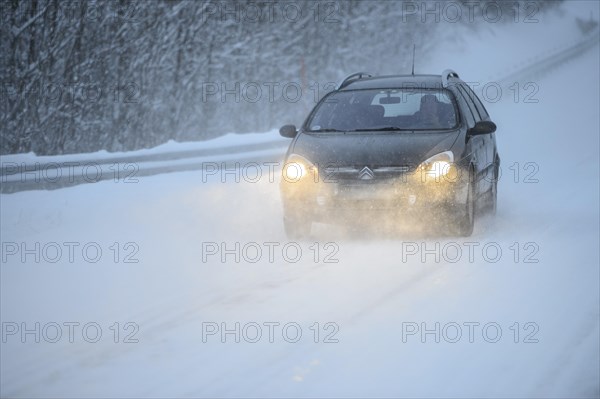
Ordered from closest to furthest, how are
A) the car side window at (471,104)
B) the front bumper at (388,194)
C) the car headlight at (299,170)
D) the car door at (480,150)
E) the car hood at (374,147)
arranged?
the front bumper at (388,194) < the car hood at (374,147) < the car headlight at (299,170) < the car door at (480,150) < the car side window at (471,104)

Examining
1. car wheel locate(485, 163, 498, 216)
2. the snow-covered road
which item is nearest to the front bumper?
the snow-covered road

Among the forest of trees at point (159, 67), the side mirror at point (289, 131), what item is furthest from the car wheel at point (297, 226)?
the forest of trees at point (159, 67)

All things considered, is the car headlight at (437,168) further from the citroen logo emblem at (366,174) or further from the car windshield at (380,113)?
the car windshield at (380,113)

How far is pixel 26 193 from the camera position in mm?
11430

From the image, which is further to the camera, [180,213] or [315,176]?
[180,213]

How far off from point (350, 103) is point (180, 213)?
2715 millimetres

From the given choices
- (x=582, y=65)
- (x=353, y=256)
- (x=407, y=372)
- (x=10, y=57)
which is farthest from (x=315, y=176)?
(x=582, y=65)

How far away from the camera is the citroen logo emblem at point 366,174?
8.75 metres

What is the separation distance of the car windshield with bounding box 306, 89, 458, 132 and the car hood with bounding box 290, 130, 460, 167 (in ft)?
0.96

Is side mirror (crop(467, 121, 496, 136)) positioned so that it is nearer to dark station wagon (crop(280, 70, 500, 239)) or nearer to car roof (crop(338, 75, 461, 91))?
dark station wagon (crop(280, 70, 500, 239))

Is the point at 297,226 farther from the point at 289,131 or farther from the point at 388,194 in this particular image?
the point at 289,131

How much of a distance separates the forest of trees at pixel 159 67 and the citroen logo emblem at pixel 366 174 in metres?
13.5

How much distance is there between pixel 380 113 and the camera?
10.1m

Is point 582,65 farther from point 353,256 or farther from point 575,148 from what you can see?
point 353,256
